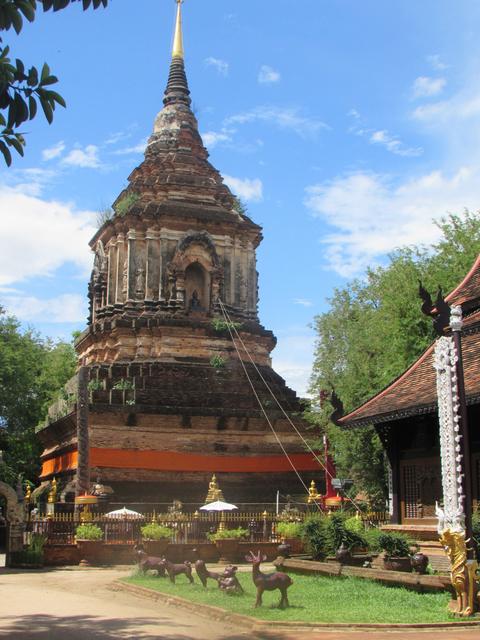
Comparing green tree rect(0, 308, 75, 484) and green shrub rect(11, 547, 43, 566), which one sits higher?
green tree rect(0, 308, 75, 484)

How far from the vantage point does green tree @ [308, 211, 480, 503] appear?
26.4 metres

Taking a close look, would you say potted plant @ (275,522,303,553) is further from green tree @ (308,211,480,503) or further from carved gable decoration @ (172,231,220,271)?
Result: carved gable decoration @ (172,231,220,271)

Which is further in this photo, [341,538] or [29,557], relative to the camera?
[29,557]

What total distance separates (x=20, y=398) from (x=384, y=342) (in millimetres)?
21352

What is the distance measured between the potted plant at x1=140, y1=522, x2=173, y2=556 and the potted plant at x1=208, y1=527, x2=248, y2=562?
1478 millimetres

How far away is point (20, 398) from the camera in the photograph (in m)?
42.3

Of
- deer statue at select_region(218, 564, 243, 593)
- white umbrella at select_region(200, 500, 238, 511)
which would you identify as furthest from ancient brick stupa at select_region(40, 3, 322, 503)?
deer statue at select_region(218, 564, 243, 593)

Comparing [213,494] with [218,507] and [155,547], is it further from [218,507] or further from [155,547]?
[155,547]

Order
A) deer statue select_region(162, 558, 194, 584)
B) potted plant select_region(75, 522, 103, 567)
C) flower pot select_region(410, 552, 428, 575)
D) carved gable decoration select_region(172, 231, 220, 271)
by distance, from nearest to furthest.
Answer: flower pot select_region(410, 552, 428, 575) < deer statue select_region(162, 558, 194, 584) < potted plant select_region(75, 522, 103, 567) < carved gable decoration select_region(172, 231, 220, 271)

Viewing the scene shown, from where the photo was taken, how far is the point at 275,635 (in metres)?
10.4

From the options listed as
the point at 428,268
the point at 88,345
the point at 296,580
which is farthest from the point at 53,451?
the point at 296,580

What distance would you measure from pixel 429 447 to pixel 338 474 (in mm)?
14404

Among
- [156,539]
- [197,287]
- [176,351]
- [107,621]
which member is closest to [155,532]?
[156,539]

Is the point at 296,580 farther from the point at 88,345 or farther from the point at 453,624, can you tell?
the point at 88,345
